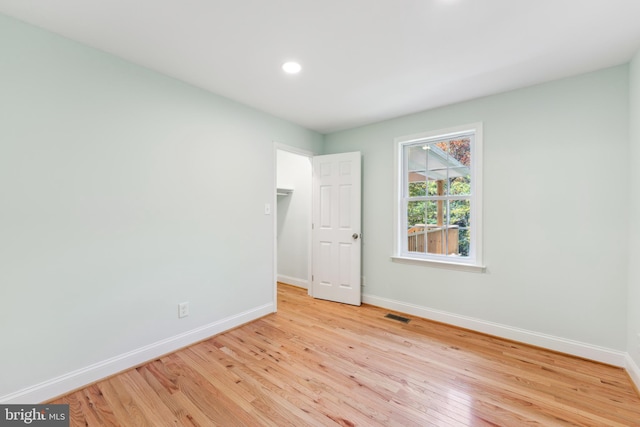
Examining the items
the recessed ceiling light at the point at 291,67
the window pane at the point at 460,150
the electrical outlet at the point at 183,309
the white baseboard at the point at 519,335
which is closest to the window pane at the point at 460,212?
the window pane at the point at 460,150

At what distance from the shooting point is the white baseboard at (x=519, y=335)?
2.29 meters

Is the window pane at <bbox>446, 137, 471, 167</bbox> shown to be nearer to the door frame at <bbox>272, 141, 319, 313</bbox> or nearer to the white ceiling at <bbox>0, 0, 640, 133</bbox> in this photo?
the white ceiling at <bbox>0, 0, 640, 133</bbox>

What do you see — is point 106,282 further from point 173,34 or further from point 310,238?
point 310,238

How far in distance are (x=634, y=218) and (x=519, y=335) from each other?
1357 mm

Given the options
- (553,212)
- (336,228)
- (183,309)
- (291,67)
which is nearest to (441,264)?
(553,212)

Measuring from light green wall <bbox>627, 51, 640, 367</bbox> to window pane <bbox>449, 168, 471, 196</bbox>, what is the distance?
1.21 meters

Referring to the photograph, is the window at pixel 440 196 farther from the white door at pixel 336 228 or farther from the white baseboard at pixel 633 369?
the white baseboard at pixel 633 369

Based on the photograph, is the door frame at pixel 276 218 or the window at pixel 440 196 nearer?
the window at pixel 440 196

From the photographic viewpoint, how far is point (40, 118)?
5.98 ft

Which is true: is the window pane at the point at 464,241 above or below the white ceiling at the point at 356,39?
below

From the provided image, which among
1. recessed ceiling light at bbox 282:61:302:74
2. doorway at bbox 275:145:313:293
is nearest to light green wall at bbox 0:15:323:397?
recessed ceiling light at bbox 282:61:302:74

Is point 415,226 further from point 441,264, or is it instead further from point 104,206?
point 104,206

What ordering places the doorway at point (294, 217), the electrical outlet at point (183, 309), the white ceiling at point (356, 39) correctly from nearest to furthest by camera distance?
the white ceiling at point (356, 39)
the electrical outlet at point (183, 309)
the doorway at point (294, 217)

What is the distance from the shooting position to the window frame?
9.52 ft
